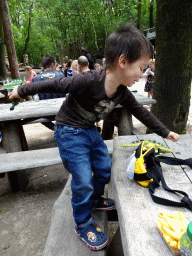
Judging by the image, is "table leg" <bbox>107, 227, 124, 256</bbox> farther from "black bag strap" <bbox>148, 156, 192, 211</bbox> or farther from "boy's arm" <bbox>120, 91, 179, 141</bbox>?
"boy's arm" <bbox>120, 91, 179, 141</bbox>

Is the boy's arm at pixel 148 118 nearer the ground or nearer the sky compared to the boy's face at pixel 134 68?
nearer the ground

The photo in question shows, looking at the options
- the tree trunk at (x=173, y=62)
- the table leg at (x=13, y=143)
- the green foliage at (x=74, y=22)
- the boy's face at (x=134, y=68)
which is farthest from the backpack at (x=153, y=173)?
the green foliage at (x=74, y=22)

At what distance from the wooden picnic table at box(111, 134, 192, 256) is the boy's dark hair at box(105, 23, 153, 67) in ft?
2.44

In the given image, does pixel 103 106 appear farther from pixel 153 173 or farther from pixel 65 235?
pixel 65 235

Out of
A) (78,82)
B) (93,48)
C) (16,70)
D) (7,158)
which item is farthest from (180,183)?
(93,48)

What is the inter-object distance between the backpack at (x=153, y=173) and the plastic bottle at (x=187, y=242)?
0.33 metres

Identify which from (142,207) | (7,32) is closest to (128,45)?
(142,207)

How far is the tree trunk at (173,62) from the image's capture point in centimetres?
299

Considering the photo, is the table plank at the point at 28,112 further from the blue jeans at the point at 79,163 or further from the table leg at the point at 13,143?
the blue jeans at the point at 79,163

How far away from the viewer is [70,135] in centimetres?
149

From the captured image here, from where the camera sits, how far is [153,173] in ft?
4.13

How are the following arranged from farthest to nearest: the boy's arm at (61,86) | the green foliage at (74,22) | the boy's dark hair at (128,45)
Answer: the green foliage at (74,22), the boy's arm at (61,86), the boy's dark hair at (128,45)

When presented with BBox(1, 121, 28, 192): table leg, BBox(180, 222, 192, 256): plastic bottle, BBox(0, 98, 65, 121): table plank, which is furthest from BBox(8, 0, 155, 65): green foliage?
BBox(180, 222, 192, 256): plastic bottle

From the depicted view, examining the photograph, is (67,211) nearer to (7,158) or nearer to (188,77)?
(7,158)
